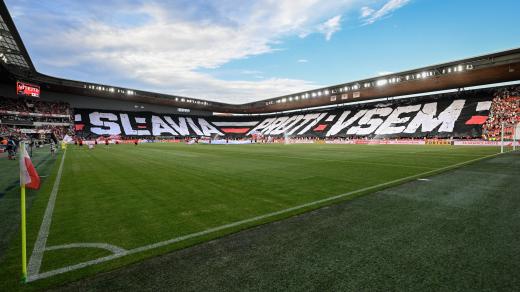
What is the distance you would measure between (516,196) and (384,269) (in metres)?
6.14

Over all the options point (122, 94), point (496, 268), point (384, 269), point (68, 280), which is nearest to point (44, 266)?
point (68, 280)

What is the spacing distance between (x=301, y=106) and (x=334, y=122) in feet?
43.8

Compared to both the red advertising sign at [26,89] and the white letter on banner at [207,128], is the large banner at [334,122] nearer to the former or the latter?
the white letter on banner at [207,128]

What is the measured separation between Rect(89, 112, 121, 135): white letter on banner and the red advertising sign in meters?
15.7

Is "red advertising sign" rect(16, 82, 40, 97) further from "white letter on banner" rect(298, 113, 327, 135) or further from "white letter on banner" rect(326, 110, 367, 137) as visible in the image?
"white letter on banner" rect(326, 110, 367, 137)

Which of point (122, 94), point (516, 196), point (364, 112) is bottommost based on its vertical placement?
point (516, 196)

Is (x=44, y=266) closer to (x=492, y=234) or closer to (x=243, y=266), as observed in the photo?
(x=243, y=266)

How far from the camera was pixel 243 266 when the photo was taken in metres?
3.17

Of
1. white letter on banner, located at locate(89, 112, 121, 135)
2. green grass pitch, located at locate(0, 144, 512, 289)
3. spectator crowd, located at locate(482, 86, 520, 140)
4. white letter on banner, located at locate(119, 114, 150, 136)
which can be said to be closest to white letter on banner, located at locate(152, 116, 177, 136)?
white letter on banner, located at locate(119, 114, 150, 136)

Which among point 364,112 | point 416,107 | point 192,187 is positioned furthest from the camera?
point 364,112

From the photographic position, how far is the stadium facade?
4084 centimetres

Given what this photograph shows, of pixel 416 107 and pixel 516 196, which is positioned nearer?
pixel 516 196

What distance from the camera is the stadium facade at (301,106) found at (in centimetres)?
4084

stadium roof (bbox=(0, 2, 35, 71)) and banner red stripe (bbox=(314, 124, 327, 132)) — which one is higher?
stadium roof (bbox=(0, 2, 35, 71))
